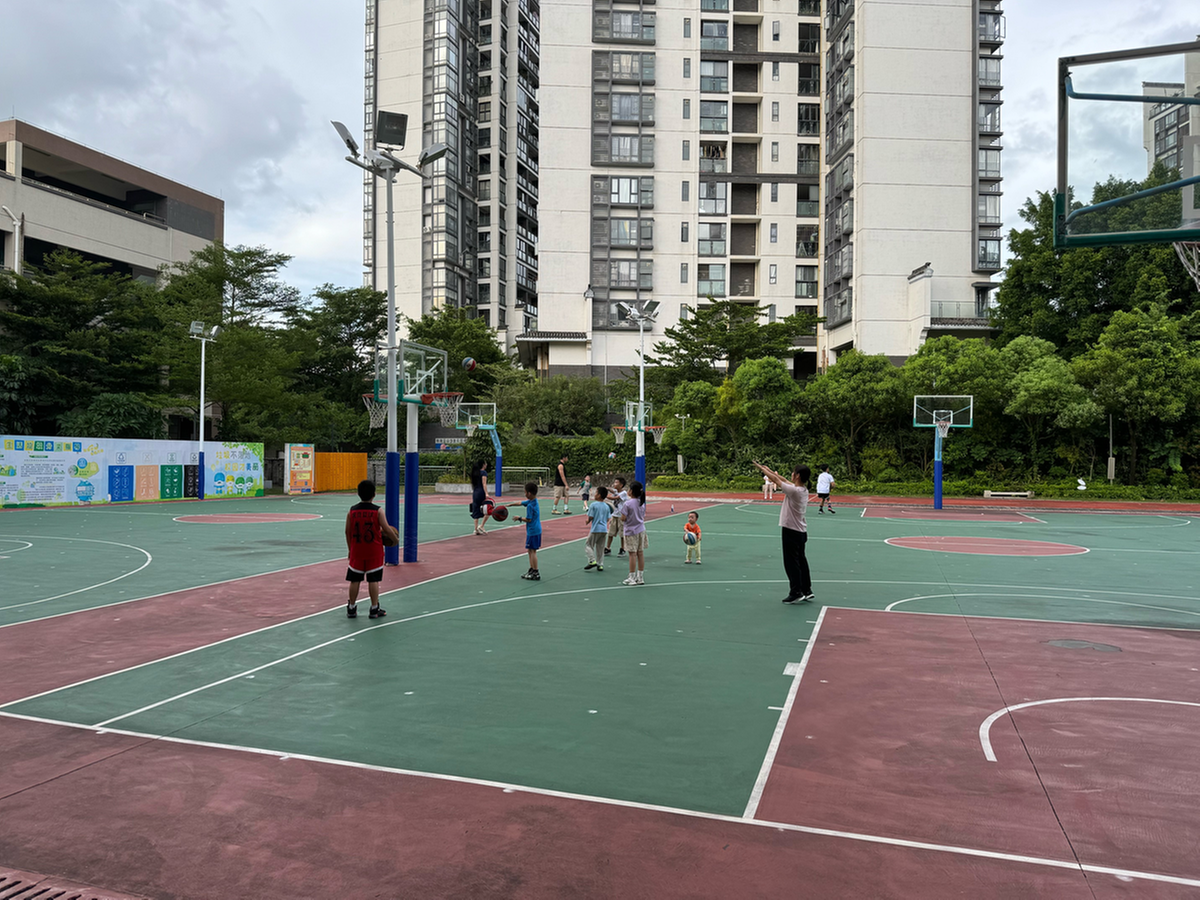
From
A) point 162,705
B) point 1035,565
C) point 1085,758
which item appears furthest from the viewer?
point 1035,565

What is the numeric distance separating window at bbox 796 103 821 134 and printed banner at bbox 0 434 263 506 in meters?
44.6

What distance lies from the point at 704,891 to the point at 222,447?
3863 centimetres

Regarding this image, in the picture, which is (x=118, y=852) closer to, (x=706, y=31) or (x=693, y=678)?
(x=693, y=678)

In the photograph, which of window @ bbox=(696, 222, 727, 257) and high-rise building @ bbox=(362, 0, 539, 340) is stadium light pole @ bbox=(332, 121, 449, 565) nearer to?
window @ bbox=(696, 222, 727, 257)

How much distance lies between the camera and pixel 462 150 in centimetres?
7256

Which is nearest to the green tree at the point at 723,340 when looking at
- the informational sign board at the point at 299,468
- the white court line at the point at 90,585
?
the informational sign board at the point at 299,468

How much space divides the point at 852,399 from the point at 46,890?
4026cm

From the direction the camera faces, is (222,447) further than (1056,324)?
No

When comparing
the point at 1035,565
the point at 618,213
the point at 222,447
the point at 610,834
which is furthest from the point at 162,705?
the point at 618,213

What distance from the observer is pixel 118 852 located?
4512mm

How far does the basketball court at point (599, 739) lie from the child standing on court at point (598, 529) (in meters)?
1.66

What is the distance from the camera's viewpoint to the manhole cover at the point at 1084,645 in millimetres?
9406

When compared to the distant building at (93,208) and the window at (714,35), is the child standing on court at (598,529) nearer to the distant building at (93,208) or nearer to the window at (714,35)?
the distant building at (93,208)

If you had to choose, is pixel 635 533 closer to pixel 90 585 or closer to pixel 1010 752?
pixel 1010 752
